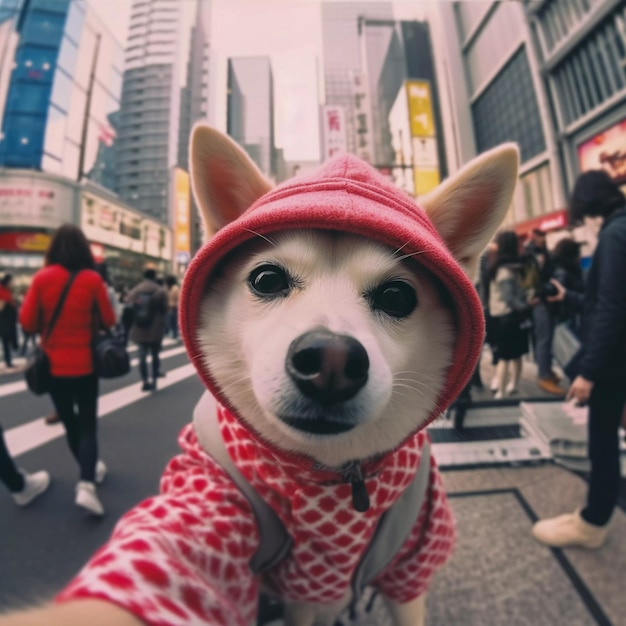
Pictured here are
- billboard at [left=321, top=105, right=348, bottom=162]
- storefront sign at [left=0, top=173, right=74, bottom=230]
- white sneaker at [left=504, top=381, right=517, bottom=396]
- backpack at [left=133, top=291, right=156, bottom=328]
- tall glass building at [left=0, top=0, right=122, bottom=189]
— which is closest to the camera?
white sneaker at [left=504, top=381, right=517, bottom=396]

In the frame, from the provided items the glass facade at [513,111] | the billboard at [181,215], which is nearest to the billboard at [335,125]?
the glass facade at [513,111]

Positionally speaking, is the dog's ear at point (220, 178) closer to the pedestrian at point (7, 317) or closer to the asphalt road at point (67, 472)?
the asphalt road at point (67, 472)

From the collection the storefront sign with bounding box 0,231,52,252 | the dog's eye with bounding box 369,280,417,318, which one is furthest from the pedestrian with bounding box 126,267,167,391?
the storefront sign with bounding box 0,231,52,252

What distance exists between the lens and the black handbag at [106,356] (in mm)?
2412

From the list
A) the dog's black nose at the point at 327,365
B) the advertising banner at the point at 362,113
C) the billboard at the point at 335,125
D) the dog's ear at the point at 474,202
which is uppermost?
the advertising banner at the point at 362,113

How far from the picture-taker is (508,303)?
3420 millimetres

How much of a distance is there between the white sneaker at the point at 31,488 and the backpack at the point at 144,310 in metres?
2.48

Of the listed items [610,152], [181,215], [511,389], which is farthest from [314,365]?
[181,215]

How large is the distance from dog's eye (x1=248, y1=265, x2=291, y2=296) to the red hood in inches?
5.4

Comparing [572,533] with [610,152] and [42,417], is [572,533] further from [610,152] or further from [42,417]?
[610,152]

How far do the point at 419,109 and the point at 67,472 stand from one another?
21030 mm

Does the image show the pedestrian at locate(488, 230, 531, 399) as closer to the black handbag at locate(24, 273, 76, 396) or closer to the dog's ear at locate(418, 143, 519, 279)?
the dog's ear at locate(418, 143, 519, 279)

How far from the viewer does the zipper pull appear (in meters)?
0.83

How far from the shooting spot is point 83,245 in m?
2.38
